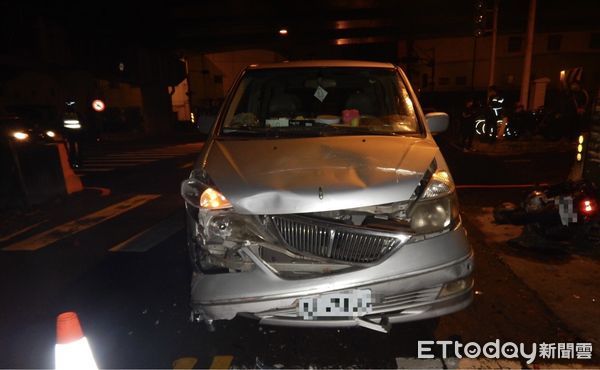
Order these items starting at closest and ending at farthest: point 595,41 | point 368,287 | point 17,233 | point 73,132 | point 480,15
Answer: point 368,287 < point 17,233 < point 73,132 < point 480,15 < point 595,41

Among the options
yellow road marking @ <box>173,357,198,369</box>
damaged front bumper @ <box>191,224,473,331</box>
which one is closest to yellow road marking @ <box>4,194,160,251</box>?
yellow road marking @ <box>173,357,198,369</box>

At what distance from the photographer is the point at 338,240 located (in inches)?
92.6

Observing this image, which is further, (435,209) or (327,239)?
(435,209)

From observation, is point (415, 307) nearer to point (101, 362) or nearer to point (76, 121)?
point (101, 362)

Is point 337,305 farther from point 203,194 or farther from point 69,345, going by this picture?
point 69,345

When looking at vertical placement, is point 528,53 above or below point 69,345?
above

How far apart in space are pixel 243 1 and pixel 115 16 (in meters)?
6.92

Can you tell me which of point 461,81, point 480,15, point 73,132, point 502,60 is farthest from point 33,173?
point 502,60

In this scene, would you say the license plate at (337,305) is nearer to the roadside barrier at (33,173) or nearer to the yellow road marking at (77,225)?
the yellow road marking at (77,225)

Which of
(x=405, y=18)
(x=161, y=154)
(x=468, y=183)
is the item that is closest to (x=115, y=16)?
(x=161, y=154)

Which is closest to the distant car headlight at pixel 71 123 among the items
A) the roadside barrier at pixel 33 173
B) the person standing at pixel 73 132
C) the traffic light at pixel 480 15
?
the person standing at pixel 73 132

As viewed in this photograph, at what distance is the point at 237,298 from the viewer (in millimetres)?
2371

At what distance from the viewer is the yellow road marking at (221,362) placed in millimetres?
2697

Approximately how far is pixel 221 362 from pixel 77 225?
4.53 metres
